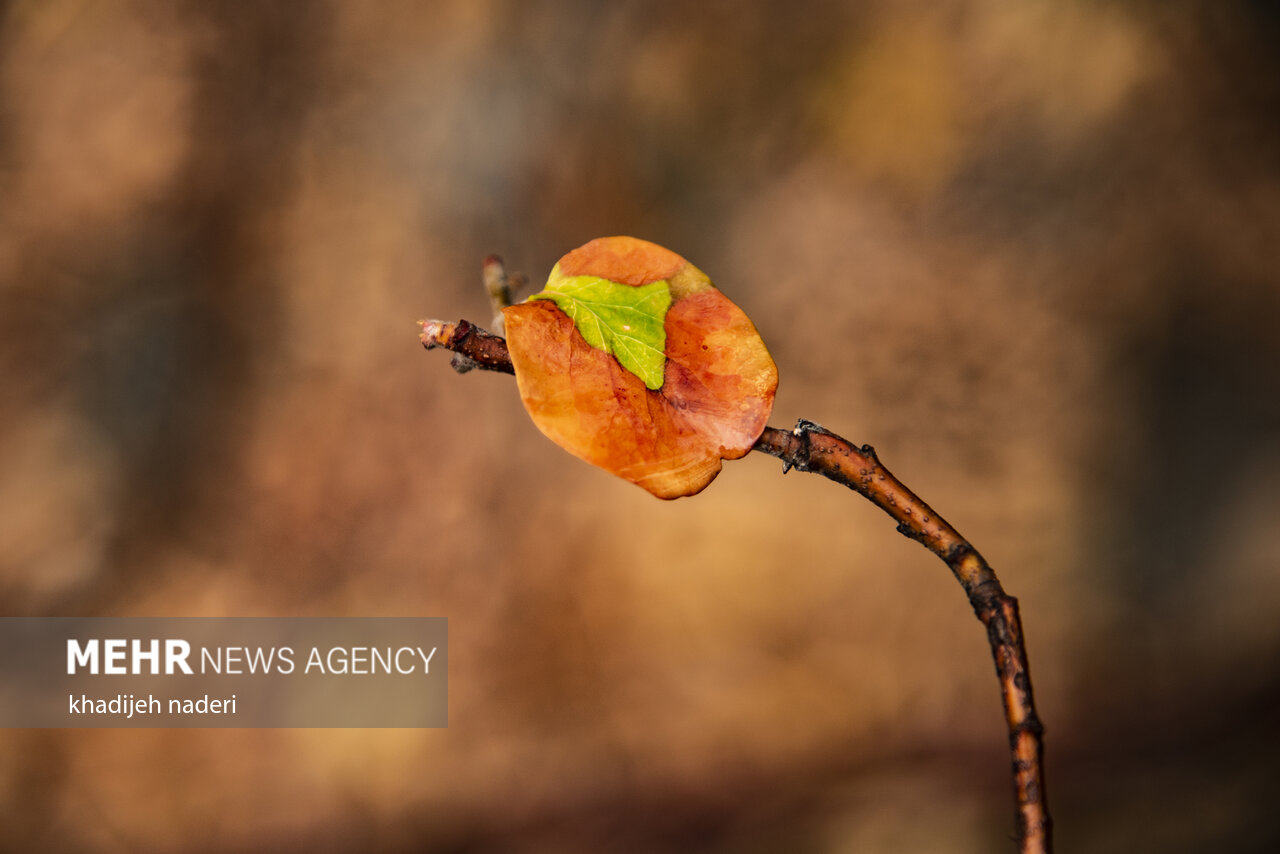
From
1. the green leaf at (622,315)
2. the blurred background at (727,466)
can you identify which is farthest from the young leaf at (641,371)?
the blurred background at (727,466)

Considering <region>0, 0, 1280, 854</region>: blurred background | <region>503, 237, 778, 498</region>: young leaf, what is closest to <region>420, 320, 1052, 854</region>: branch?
<region>503, 237, 778, 498</region>: young leaf

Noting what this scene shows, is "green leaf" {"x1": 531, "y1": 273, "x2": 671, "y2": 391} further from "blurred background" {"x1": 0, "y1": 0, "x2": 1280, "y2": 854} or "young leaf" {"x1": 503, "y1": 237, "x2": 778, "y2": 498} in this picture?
"blurred background" {"x1": 0, "y1": 0, "x2": 1280, "y2": 854}

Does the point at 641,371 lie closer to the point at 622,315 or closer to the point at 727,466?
the point at 622,315

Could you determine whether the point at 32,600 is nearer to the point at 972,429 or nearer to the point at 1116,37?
the point at 972,429

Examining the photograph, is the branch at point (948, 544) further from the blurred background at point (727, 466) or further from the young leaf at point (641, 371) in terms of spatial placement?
the blurred background at point (727, 466)

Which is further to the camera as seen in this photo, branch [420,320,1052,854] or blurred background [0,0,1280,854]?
blurred background [0,0,1280,854]

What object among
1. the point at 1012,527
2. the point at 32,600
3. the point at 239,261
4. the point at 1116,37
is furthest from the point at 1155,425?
the point at 32,600

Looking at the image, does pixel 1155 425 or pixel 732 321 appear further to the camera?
pixel 1155 425
